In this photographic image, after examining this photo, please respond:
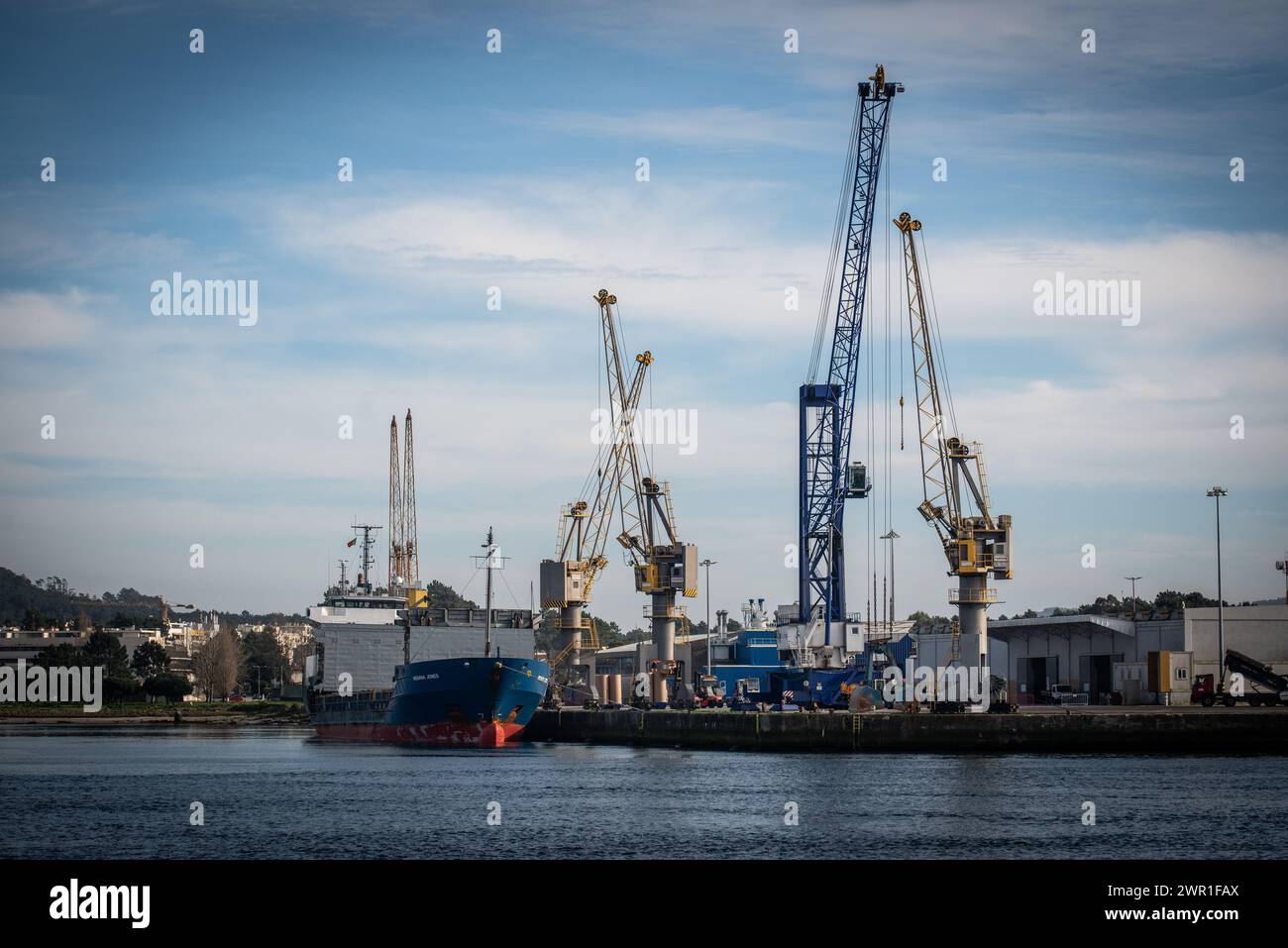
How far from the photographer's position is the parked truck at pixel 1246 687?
97.8 meters

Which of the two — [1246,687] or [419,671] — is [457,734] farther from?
[1246,687]

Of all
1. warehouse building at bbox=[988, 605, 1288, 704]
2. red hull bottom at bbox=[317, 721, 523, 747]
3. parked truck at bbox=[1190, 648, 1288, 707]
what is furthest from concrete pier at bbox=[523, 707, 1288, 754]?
red hull bottom at bbox=[317, 721, 523, 747]

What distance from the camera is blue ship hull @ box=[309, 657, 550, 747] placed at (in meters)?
96.7

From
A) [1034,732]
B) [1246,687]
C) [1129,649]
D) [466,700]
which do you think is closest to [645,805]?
[1034,732]

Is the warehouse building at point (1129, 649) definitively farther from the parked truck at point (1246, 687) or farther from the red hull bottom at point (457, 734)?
the red hull bottom at point (457, 734)

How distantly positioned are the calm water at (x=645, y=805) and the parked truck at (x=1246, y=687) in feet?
66.8

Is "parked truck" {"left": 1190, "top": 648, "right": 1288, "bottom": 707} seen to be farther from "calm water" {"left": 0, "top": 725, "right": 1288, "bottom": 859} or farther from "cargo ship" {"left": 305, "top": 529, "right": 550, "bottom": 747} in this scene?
"cargo ship" {"left": 305, "top": 529, "right": 550, "bottom": 747}

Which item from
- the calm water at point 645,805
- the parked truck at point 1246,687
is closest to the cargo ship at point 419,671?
the calm water at point 645,805

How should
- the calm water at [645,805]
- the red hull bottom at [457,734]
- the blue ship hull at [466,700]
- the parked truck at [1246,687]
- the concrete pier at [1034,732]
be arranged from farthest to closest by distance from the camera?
the red hull bottom at [457,734], the parked truck at [1246,687], the blue ship hull at [466,700], the concrete pier at [1034,732], the calm water at [645,805]

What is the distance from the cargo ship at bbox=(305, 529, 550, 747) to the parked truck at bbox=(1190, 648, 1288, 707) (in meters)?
46.8

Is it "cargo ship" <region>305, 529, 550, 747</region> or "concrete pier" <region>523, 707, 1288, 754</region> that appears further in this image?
"cargo ship" <region>305, 529, 550, 747</region>

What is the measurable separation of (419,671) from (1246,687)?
59.3 meters
